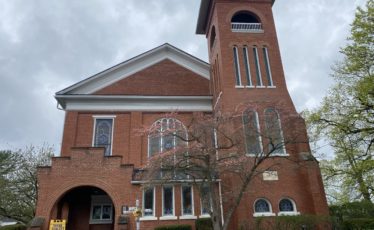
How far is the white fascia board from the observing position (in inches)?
817

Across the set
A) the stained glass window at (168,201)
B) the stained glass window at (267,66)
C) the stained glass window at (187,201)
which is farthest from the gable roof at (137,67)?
the stained glass window at (187,201)

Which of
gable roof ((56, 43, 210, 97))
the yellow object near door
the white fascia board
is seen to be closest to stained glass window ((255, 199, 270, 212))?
the white fascia board

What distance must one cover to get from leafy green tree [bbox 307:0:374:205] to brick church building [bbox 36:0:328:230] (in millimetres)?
1696

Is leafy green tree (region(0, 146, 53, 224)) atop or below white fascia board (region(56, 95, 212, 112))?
below

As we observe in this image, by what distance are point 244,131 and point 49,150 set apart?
2281cm

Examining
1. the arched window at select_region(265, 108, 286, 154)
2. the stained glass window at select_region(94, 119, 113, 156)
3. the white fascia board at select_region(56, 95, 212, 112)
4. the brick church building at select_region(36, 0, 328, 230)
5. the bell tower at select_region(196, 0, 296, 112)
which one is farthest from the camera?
the white fascia board at select_region(56, 95, 212, 112)

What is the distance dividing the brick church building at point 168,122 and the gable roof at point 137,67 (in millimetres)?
74

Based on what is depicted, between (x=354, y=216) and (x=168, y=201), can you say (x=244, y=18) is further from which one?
(x=354, y=216)

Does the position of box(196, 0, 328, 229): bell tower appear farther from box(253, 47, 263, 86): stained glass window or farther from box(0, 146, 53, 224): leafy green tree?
box(0, 146, 53, 224): leafy green tree

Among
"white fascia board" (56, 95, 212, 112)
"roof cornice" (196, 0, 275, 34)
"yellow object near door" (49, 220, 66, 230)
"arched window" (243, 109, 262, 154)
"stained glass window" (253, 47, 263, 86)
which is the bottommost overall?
"yellow object near door" (49, 220, 66, 230)

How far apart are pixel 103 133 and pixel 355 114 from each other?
606 inches

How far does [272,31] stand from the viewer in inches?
850

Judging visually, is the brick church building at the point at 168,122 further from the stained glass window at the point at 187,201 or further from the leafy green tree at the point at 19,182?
the leafy green tree at the point at 19,182

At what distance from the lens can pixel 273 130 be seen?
1493cm
